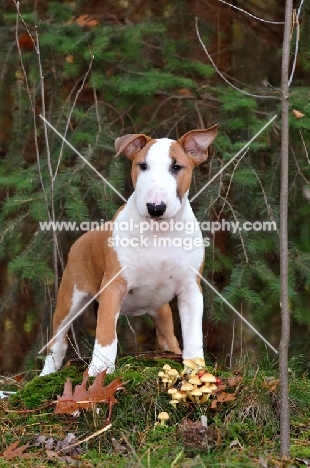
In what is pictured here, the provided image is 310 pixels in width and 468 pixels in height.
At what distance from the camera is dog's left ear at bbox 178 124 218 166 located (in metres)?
Result: 4.52

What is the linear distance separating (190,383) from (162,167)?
1.27 meters

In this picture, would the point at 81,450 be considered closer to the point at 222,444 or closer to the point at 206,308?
the point at 222,444

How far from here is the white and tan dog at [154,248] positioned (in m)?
4.27

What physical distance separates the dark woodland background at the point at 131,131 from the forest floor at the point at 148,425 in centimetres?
145

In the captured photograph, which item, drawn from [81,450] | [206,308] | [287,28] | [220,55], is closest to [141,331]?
[206,308]

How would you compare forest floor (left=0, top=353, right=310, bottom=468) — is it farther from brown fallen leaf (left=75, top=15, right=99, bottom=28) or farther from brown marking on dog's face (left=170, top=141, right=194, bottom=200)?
brown fallen leaf (left=75, top=15, right=99, bottom=28)

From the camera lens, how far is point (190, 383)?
12.4ft

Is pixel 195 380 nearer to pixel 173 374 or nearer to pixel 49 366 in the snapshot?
pixel 173 374

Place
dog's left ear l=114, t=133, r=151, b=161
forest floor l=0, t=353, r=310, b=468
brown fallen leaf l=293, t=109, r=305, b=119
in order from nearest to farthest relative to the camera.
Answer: forest floor l=0, t=353, r=310, b=468 < dog's left ear l=114, t=133, r=151, b=161 < brown fallen leaf l=293, t=109, r=305, b=119

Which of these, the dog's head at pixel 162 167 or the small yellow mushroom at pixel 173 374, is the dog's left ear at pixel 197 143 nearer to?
the dog's head at pixel 162 167

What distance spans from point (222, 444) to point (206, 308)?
2.38m

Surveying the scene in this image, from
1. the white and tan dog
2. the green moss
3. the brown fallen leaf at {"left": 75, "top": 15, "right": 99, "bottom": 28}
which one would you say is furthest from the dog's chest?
the brown fallen leaf at {"left": 75, "top": 15, "right": 99, "bottom": 28}

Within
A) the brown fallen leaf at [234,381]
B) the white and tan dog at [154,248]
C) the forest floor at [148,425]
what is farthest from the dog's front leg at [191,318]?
the brown fallen leaf at [234,381]

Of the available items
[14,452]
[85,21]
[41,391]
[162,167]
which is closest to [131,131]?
[85,21]
